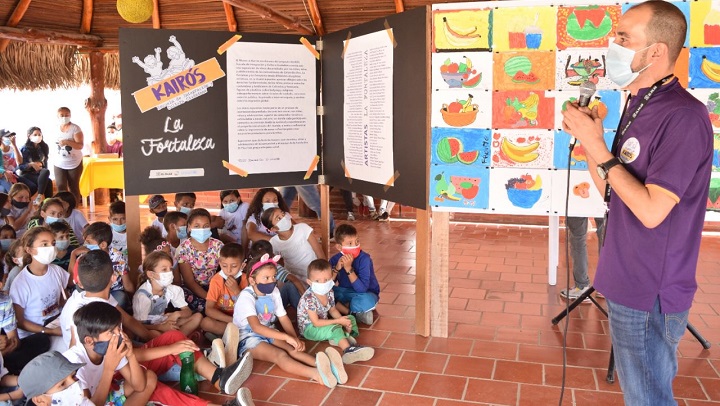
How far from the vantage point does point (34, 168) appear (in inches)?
333

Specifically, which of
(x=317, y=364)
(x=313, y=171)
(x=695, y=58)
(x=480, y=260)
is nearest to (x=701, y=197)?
(x=695, y=58)

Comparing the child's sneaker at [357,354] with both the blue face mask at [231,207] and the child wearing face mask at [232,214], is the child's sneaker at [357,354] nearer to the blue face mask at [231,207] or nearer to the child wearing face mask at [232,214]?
the child wearing face mask at [232,214]

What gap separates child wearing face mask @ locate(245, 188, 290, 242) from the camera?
5418 mm

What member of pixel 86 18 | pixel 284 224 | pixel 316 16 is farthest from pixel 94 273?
pixel 86 18

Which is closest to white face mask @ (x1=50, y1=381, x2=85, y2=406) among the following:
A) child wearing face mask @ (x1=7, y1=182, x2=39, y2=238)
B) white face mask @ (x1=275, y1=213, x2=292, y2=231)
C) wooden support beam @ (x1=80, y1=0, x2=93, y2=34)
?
white face mask @ (x1=275, y1=213, x2=292, y2=231)

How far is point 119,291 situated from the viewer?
4.40 metres

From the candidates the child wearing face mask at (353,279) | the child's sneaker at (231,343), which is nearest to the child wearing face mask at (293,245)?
the child wearing face mask at (353,279)

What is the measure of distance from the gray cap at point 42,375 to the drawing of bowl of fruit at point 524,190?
2.52 m

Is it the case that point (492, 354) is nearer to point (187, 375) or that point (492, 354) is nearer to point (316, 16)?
point (187, 375)

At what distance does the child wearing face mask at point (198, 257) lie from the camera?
4691 millimetres

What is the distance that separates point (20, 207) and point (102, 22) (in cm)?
445

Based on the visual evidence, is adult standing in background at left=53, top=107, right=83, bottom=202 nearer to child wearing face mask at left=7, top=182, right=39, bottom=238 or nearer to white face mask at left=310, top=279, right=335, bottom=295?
child wearing face mask at left=7, top=182, right=39, bottom=238

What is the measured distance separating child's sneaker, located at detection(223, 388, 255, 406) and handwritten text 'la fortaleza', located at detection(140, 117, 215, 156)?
1.95 m

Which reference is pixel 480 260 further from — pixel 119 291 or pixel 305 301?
pixel 119 291
